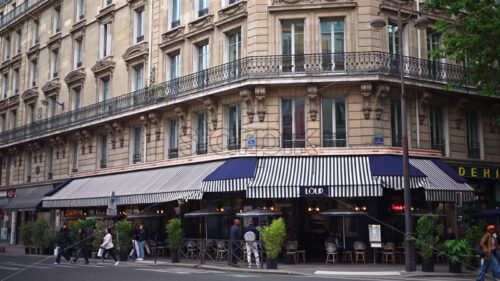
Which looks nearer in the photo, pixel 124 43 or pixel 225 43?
pixel 225 43

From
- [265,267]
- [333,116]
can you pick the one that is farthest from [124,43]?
[265,267]

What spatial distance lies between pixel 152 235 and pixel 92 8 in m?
14.8

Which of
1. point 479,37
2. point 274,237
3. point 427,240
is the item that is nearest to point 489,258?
point 427,240

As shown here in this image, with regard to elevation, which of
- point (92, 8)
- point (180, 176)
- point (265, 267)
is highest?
point (92, 8)

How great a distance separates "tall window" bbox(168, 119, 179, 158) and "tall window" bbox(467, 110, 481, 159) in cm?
1334

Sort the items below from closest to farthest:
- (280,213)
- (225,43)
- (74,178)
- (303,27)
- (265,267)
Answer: (265,267), (280,213), (303,27), (225,43), (74,178)

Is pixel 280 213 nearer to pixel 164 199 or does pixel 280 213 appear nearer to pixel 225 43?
pixel 164 199

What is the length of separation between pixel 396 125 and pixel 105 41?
58.7 ft

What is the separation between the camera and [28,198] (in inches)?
1433

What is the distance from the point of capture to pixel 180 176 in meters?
24.8

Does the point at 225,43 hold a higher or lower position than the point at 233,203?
higher

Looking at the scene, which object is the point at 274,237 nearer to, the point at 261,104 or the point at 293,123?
the point at 293,123

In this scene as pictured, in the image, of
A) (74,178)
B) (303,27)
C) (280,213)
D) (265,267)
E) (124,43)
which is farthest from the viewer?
(74,178)

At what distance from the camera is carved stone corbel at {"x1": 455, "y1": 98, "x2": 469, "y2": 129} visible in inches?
961
